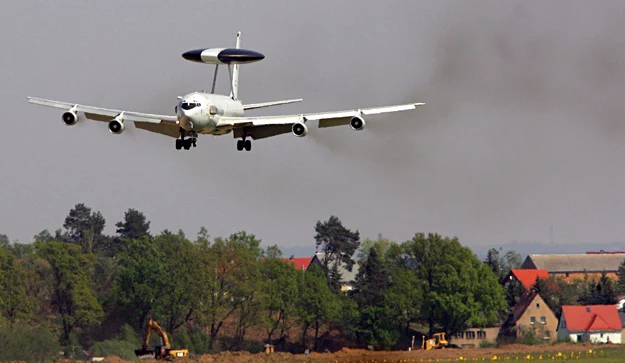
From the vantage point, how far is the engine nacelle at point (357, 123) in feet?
269

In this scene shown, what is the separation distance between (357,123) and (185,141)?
11.8 meters

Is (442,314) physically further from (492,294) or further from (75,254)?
(75,254)

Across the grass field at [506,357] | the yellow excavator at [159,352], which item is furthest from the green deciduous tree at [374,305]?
the yellow excavator at [159,352]

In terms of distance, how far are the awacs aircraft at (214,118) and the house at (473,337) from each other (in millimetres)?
52233

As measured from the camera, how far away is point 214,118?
8256 cm

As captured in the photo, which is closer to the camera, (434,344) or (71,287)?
(434,344)

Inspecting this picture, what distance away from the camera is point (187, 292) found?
140m

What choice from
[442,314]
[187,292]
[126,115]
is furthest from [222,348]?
[126,115]

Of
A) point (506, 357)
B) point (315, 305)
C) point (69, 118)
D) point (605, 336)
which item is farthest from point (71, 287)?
point (69, 118)

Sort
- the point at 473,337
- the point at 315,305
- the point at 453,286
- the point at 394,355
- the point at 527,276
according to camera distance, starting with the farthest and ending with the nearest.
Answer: the point at 527,276, the point at 315,305, the point at 453,286, the point at 473,337, the point at 394,355

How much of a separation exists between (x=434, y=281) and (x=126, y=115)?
207ft

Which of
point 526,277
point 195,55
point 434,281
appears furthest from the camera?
point 526,277

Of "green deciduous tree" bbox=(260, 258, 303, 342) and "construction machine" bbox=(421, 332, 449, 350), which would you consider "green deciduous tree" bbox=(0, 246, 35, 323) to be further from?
"construction machine" bbox=(421, 332, 449, 350)

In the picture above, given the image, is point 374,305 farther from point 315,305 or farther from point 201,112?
point 201,112
